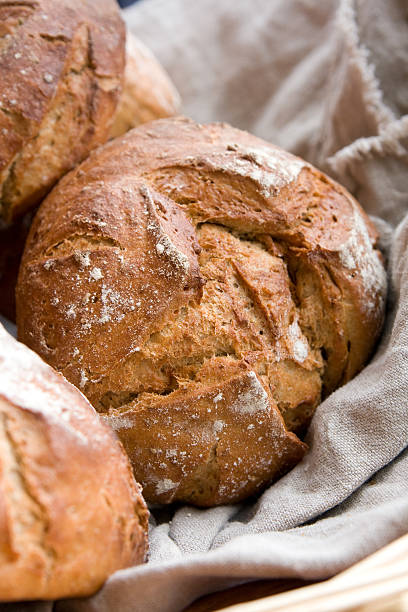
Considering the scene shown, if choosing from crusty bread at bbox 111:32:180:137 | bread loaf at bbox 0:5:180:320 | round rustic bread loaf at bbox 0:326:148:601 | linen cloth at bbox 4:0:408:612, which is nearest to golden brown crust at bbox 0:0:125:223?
bread loaf at bbox 0:5:180:320

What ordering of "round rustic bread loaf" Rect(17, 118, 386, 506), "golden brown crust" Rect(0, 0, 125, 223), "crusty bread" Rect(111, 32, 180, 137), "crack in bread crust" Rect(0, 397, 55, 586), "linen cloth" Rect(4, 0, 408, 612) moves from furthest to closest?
"crusty bread" Rect(111, 32, 180, 137), "golden brown crust" Rect(0, 0, 125, 223), "round rustic bread loaf" Rect(17, 118, 386, 506), "linen cloth" Rect(4, 0, 408, 612), "crack in bread crust" Rect(0, 397, 55, 586)

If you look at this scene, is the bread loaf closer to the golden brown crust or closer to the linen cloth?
the golden brown crust

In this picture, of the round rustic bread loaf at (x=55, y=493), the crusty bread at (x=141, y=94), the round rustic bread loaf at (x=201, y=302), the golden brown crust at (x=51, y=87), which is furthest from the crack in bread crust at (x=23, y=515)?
the crusty bread at (x=141, y=94)

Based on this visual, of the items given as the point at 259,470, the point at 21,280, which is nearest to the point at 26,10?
the point at 21,280

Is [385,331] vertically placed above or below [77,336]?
above

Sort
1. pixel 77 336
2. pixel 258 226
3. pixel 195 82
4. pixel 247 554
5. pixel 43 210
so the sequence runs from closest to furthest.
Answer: pixel 247 554, pixel 77 336, pixel 258 226, pixel 43 210, pixel 195 82

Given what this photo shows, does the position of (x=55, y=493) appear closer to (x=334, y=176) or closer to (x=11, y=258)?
(x=11, y=258)

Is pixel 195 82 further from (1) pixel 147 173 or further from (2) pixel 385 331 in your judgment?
(2) pixel 385 331
